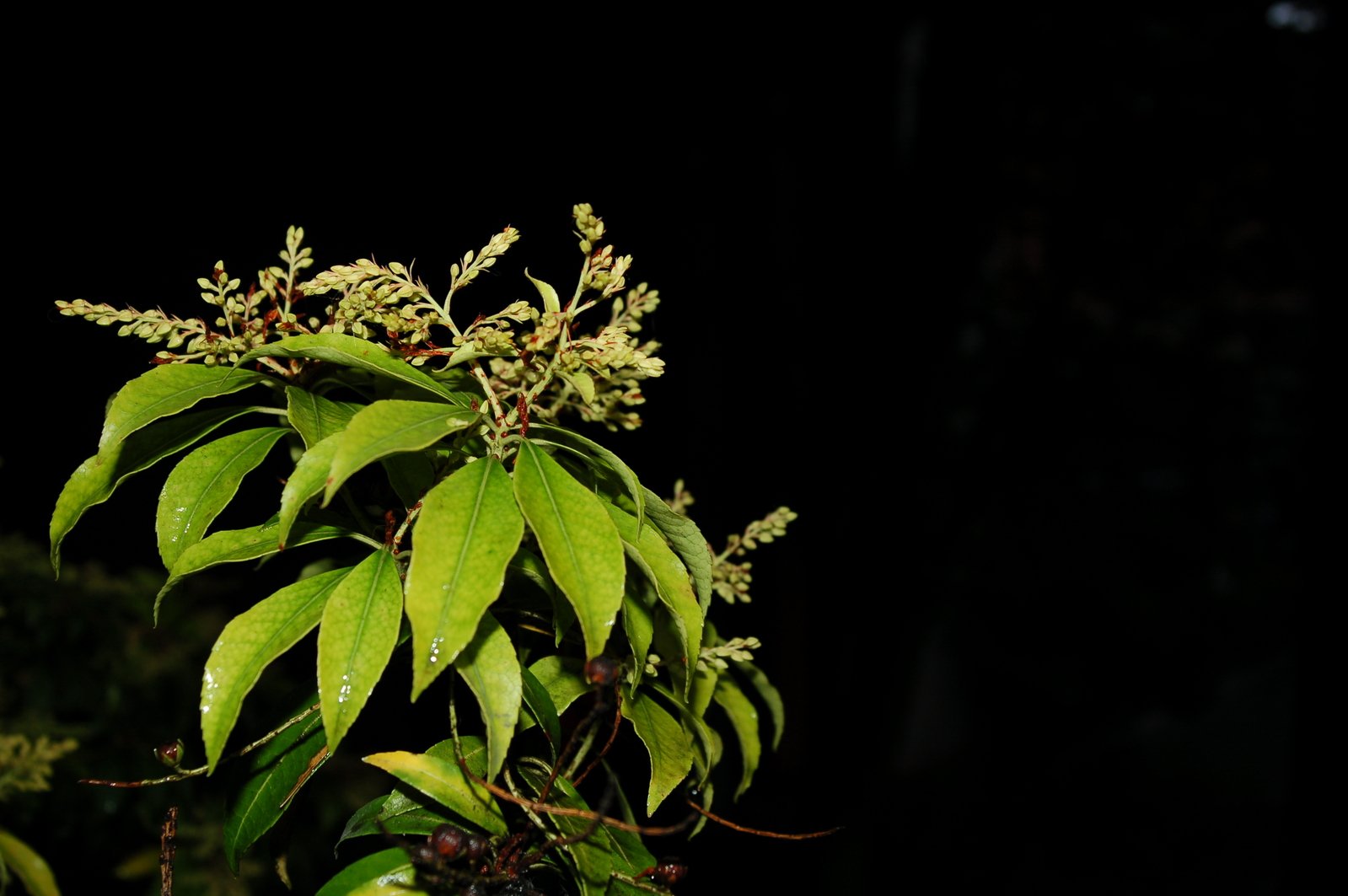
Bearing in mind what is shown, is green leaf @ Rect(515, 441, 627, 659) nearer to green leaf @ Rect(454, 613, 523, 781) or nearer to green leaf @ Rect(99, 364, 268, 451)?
green leaf @ Rect(454, 613, 523, 781)

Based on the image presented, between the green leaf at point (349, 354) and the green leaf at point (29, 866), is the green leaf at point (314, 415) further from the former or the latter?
the green leaf at point (29, 866)

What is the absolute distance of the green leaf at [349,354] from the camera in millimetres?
555

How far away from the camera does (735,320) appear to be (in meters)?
2.26

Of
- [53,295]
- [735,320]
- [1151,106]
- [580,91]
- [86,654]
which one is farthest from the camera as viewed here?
[1151,106]

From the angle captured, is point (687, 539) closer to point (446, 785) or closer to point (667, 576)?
point (667, 576)

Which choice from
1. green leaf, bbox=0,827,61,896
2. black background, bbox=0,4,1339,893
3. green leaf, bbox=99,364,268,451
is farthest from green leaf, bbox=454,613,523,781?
black background, bbox=0,4,1339,893

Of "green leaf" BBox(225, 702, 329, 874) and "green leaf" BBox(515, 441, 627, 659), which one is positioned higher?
"green leaf" BBox(515, 441, 627, 659)

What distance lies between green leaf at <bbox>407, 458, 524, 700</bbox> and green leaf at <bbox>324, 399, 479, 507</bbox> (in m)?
0.03

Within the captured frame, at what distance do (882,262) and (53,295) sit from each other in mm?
1852

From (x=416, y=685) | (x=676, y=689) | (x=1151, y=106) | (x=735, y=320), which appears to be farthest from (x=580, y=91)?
(x=1151, y=106)

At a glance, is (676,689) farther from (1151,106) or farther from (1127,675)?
(1127,675)

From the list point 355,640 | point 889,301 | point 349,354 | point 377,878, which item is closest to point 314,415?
point 349,354

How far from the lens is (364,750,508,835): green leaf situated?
0.55 m

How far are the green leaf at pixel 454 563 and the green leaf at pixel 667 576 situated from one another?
8 cm
